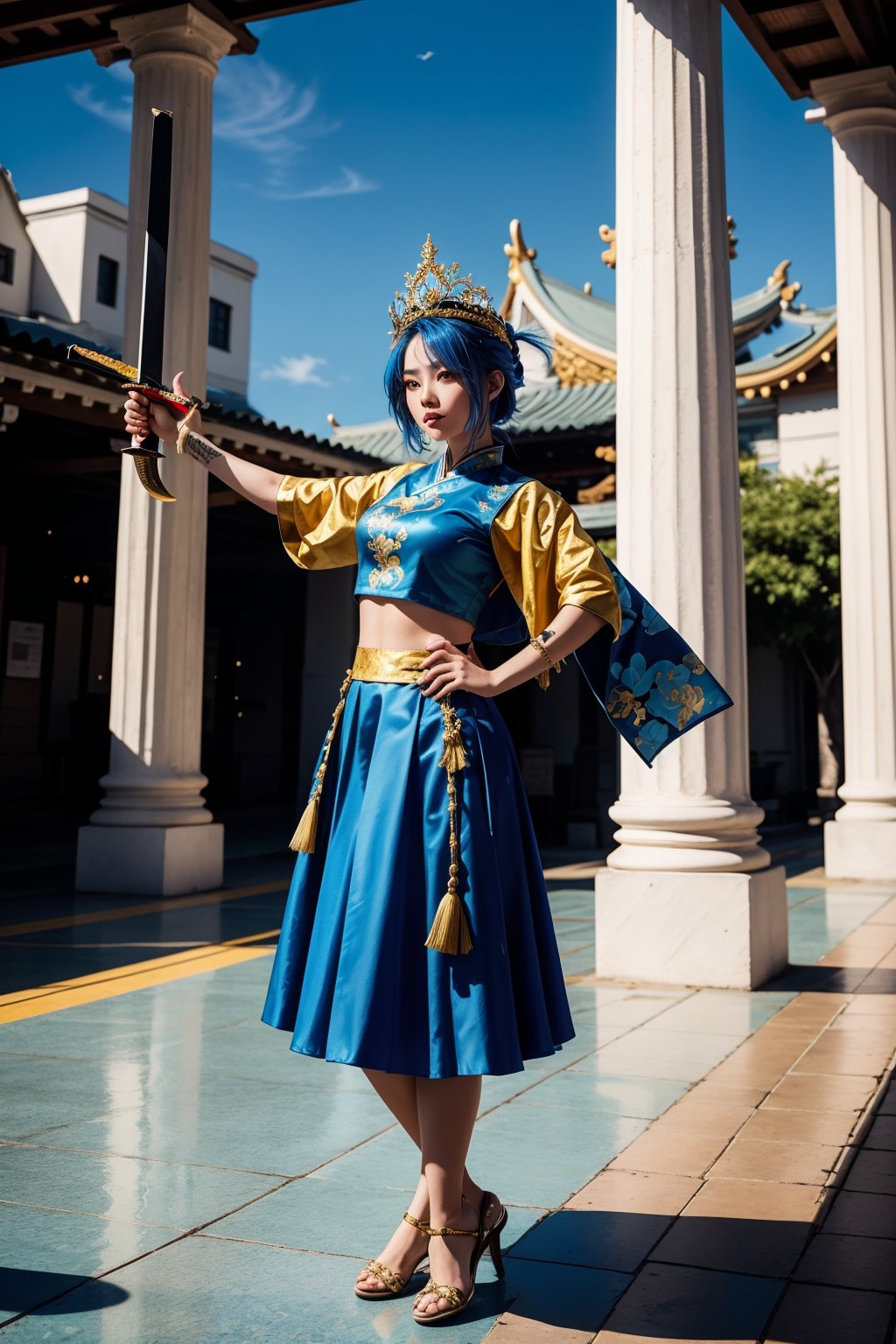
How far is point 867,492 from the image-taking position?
10.1m

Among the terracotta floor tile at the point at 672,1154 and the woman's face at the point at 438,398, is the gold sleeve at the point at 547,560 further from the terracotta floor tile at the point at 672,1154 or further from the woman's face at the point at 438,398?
the terracotta floor tile at the point at 672,1154

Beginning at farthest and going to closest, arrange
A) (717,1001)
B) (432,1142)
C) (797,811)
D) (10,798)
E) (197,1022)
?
(797,811) < (10,798) < (717,1001) < (197,1022) < (432,1142)

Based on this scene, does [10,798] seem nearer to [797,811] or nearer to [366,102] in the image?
[797,811]

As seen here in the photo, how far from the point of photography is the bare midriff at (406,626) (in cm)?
247

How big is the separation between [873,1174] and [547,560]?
1.80 metres

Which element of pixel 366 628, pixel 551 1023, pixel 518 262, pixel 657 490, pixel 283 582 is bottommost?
pixel 551 1023

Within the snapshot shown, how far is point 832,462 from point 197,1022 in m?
18.6

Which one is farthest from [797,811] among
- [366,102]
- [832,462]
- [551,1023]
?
[551,1023]

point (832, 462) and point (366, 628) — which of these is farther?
point (832, 462)

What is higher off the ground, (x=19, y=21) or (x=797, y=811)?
(x=19, y=21)

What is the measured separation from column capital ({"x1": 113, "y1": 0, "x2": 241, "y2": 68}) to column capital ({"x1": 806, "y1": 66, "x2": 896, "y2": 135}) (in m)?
4.53

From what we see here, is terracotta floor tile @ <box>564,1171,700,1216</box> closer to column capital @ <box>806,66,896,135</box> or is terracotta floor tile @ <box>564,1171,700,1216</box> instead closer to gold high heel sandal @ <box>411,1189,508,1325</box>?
gold high heel sandal @ <box>411,1189,508,1325</box>

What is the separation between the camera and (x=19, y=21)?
29.5 ft

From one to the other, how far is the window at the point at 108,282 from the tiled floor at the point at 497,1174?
955 inches
